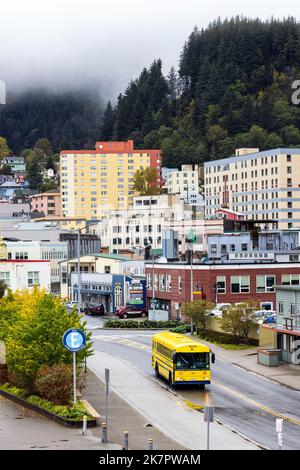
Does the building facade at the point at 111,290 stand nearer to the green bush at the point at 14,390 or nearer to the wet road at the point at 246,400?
the wet road at the point at 246,400

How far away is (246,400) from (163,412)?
5669mm

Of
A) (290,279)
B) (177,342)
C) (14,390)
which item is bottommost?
(14,390)

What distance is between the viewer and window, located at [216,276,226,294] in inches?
3634

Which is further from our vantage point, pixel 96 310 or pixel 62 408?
pixel 96 310

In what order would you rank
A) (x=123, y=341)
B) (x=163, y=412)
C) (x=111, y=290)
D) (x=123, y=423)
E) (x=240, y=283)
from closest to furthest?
(x=123, y=423), (x=163, y=412), (x=123, y=341), (x=240, y=283), (x=111, y=290)

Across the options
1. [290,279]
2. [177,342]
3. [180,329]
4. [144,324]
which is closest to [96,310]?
[144,324]

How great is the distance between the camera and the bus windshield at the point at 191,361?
53.7 m

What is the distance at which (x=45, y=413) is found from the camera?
46.6 m

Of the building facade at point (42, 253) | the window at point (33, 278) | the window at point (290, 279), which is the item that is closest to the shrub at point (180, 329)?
the window at point (290, 279)

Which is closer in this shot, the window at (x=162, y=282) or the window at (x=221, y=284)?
the window at (x=221, y=284)

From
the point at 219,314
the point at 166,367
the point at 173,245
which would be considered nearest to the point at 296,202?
the point at 173,245

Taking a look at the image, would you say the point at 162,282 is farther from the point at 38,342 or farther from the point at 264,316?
the point at 38,342
